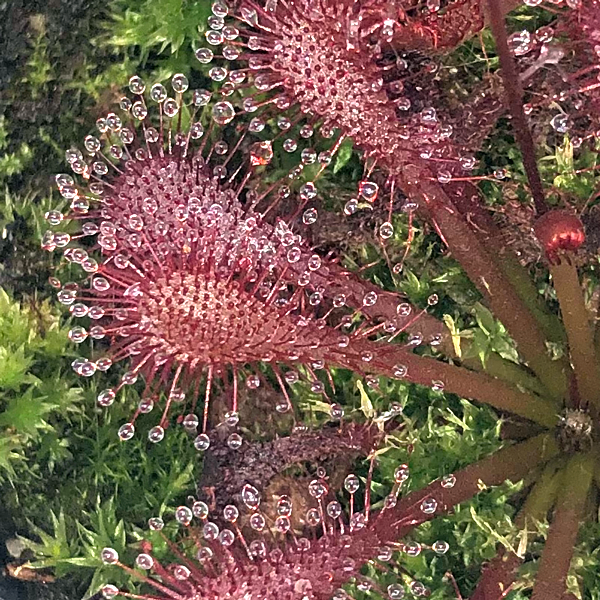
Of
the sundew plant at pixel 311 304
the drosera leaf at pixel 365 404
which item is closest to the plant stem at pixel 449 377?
the sundew plant at pixel 311 304

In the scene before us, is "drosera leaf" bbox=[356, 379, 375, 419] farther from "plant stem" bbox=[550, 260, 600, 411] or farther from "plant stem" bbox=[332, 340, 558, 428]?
"plant stem" bbox=[550, 260, 600, 411]

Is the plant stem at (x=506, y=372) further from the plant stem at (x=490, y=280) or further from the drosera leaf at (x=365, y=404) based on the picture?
the drosera leaf at (x=365, y=404)

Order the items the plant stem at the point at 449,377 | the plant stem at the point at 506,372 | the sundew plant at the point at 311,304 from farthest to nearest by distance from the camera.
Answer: the plant stem at the point at 506,372
the plant stem at the point at 449,377
the sundew plant at the point at 311,304

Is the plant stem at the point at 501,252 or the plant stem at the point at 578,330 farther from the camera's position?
the plant stem at the point at 501,252

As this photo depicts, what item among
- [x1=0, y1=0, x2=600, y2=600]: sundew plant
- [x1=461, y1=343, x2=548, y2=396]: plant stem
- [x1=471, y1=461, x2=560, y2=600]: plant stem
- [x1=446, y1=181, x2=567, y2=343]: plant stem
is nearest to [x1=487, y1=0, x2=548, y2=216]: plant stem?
[x1=0, y1=0, x2=600, y2=600]: sundew plant

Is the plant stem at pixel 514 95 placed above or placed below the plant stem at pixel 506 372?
above

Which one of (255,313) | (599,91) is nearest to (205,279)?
(255,313)

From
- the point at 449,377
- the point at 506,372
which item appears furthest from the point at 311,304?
the point at 506,372
